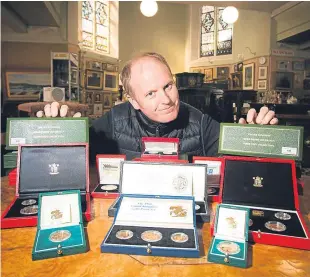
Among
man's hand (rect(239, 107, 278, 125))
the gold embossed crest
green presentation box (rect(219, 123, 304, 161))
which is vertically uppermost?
man's hand (rect(239, 107, 278, 125))

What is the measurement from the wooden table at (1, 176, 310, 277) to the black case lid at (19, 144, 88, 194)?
314 millimetres

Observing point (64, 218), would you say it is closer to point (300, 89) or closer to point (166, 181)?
point (166, 181)

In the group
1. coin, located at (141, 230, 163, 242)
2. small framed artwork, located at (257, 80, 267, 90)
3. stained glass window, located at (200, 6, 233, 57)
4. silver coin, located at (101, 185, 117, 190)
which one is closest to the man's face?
silver coin, located at (101, 185, 117, 190)

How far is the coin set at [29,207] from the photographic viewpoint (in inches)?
42.4

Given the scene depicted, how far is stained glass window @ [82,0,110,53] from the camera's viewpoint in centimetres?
861

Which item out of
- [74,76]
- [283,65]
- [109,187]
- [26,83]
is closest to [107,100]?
[74,76]

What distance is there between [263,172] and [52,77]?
660 cm

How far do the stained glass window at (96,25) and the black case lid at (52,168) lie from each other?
25.6ft

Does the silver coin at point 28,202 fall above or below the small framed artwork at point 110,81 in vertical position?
below

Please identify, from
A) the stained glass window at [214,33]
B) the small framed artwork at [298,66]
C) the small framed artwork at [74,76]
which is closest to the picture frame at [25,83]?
the small framed artwork at [74,76]

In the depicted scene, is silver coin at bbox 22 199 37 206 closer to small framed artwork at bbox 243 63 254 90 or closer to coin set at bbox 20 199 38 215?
coin set at bbox 20 199 38 215

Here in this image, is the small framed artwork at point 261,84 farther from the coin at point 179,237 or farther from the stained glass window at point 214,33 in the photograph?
the coin at point 179,237

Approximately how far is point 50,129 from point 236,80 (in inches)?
322

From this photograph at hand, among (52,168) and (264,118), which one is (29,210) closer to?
(52,168)
